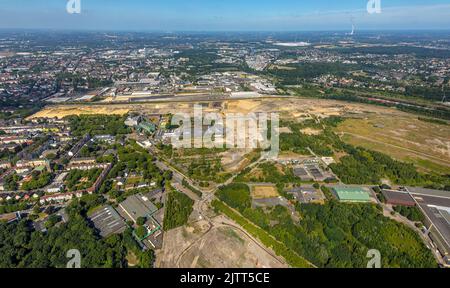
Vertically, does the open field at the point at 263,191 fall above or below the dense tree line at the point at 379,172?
below

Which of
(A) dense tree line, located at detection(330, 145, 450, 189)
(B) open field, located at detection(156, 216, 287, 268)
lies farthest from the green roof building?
(B) open field, located at detection(156, 216, 287, 268)

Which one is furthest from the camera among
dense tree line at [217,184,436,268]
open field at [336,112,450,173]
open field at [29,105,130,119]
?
open field at [29,105,130,119]

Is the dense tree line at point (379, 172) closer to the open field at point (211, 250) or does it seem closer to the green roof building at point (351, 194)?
the green roof building at point (351, 194)

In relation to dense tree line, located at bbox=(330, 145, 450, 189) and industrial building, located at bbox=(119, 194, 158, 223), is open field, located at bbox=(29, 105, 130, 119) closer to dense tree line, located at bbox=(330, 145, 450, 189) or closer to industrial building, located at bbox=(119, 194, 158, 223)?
industrial building, located at bbox=(119, 194, 158, 223)

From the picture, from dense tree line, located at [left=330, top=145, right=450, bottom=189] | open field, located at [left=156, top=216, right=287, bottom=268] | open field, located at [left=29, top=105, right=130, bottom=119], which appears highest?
open field, located at [left=29, top=105, right=130, bottom=119]

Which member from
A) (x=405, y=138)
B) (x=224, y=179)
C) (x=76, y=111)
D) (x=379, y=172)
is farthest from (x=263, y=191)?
(x=76, y=111)

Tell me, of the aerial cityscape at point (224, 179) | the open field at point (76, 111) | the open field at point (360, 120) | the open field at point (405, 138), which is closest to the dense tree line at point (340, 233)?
the aerial cityscape at point (224, 179)

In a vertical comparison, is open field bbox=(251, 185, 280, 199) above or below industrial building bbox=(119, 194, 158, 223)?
above

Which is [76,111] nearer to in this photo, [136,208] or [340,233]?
[136,208]
